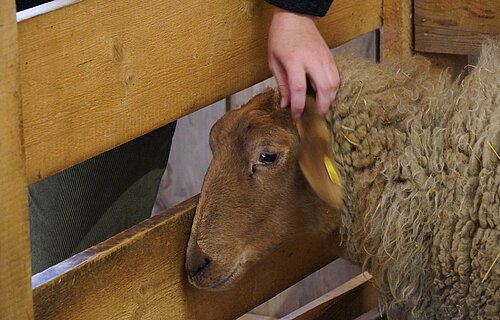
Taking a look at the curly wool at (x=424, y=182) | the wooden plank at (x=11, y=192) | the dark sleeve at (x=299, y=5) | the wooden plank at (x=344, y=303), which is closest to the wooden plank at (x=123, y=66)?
the wooden plank at (x=11, y=192)

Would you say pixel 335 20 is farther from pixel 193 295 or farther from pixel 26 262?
pixel 26 262

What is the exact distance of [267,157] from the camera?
2426 mm

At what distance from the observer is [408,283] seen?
92.4 inches

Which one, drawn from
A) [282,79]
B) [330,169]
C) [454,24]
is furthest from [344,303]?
[282,79]

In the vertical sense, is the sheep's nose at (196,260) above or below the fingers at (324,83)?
below

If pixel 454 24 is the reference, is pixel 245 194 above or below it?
below

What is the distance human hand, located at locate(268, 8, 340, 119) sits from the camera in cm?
225

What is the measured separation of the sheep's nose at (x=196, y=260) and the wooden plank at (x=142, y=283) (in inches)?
1.7

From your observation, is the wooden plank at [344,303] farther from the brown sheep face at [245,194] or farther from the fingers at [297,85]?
the fingers at [297,85]

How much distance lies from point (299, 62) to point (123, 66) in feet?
1.21

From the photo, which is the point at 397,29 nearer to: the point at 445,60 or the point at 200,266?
the point at 445,60


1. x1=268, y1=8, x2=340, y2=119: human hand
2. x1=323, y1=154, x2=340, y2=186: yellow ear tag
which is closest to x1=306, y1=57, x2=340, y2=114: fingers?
x1=268, y1=8, x2=340, y2=119: human hand

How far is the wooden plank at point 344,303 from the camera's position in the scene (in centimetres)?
319

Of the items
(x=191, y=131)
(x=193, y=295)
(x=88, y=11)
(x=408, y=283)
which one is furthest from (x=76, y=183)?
(x=191, y=131)
